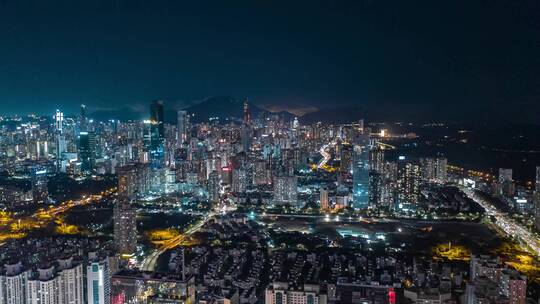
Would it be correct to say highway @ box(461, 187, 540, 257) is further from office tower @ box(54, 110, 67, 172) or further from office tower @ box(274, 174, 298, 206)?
office tower @ box(54, 110, 67, 172)

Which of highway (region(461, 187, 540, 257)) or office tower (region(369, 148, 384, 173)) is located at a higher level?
office tower (region(369, 148, 384, 173))

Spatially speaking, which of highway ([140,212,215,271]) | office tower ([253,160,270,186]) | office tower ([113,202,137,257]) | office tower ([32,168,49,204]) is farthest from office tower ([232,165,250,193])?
office tower ([113,202,137,257])

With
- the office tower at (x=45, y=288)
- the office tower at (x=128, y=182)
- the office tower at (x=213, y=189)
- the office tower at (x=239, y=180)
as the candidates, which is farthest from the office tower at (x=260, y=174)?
the office tower at (x=45, y=288)

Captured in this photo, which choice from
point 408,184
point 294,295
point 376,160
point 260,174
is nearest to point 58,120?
point 260,174

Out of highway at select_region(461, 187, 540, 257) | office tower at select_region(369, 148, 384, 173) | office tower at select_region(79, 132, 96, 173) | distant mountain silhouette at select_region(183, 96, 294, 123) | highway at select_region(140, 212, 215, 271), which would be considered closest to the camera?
highway at select_region(140, 212, 215, 271)

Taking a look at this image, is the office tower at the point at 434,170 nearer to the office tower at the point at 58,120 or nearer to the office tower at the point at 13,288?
the office tower at the point at 13,288

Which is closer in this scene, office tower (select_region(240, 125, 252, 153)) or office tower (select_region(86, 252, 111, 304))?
office tower (select_region(86, 252, 111, 304))
